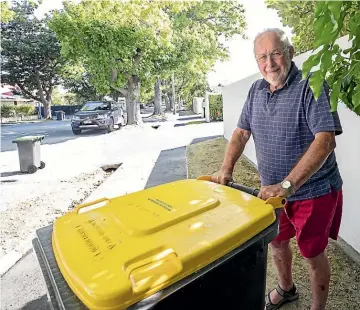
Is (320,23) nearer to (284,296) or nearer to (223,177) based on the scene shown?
(223,177)

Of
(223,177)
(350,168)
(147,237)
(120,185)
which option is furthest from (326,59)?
(120,185)

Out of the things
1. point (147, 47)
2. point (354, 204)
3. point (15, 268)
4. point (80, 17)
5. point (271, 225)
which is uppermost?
point (80, 17)

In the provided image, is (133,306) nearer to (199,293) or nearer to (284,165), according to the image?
(199,293)

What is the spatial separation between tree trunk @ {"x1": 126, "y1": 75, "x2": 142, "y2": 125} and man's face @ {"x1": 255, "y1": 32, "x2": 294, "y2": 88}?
1489cm

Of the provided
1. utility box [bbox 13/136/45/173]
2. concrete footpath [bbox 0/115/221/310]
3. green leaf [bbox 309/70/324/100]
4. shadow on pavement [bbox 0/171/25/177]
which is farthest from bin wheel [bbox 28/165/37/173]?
green leaf [bbox 309/70/324/100]

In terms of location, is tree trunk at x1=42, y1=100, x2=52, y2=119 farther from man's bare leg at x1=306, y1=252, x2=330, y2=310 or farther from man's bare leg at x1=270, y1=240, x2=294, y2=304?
man's bare leg at x1=306, y1=252, x2=330, y2=310

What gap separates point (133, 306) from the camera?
2.83 ft

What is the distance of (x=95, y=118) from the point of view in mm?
13523

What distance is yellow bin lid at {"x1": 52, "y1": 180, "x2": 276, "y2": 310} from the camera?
0.89 m

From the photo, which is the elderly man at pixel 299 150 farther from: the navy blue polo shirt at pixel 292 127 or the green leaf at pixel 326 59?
the green leaf at pixel 326 59

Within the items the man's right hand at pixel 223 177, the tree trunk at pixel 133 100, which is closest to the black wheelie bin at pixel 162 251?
the man's right hand at pixel 223 177

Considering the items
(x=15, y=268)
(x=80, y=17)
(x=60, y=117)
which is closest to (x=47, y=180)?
(x=15, y=268)

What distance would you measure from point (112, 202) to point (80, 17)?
12.2m

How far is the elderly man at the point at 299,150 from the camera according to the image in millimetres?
1373
